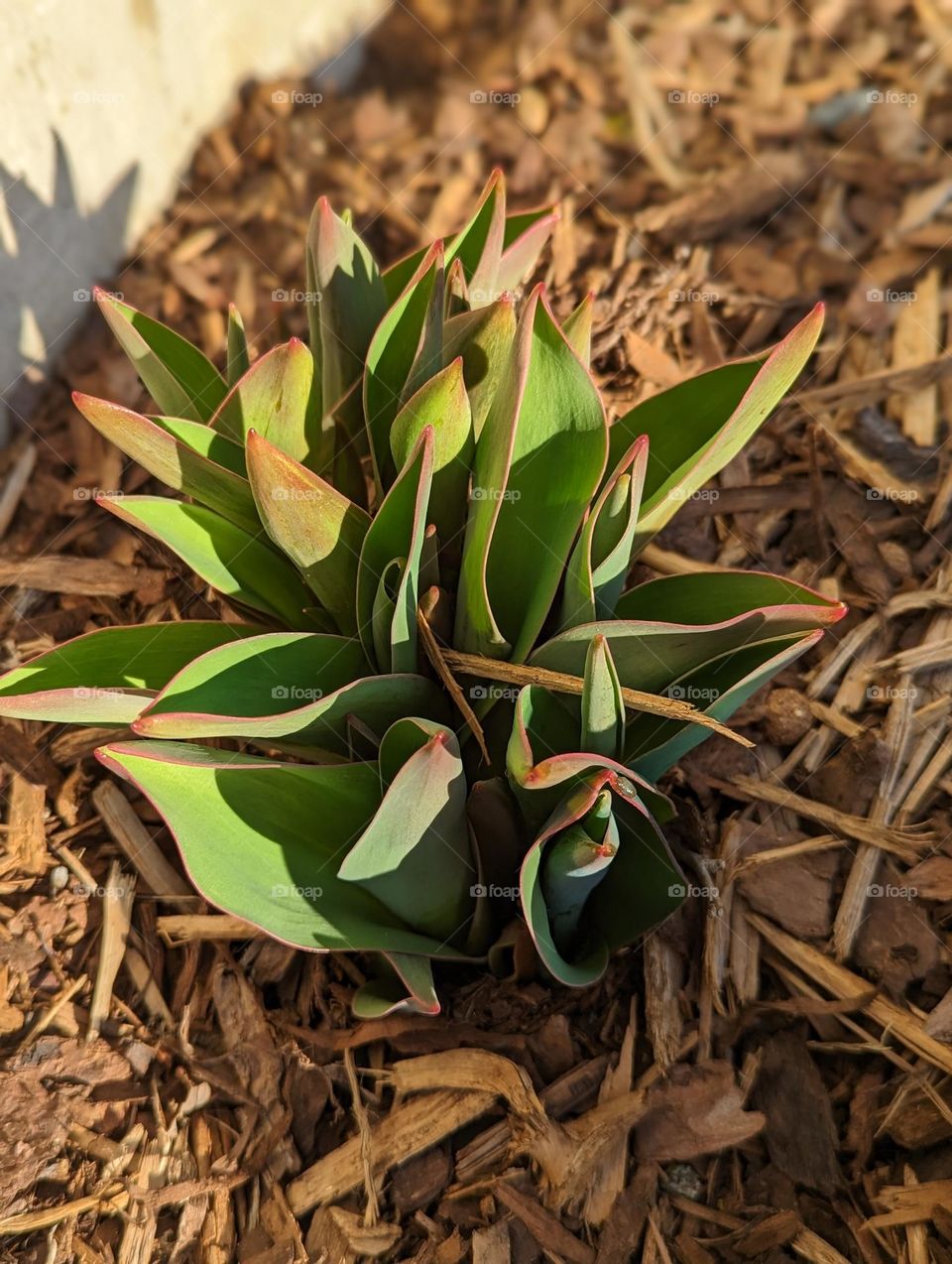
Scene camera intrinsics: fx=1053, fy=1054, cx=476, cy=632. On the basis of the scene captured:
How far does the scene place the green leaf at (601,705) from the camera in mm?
985

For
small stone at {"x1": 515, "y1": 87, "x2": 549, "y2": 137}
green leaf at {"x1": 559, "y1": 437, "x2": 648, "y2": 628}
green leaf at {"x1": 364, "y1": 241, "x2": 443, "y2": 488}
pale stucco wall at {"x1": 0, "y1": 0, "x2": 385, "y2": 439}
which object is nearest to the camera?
green leaf at {"x1": 559, "y1": 437, "x2": 648, "y2": 628}

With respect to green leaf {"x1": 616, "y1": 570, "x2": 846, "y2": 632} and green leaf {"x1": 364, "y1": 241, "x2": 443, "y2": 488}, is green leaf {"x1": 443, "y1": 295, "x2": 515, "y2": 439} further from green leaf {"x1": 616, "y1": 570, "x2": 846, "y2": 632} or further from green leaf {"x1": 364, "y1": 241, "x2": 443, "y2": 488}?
green leaf {"x1": 616, "y1": 570, "x2": 846, "y2": 632}

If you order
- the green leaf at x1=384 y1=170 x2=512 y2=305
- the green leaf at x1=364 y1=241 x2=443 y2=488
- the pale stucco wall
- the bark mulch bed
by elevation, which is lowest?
the bark mulch bed

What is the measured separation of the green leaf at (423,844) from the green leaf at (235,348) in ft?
1.97

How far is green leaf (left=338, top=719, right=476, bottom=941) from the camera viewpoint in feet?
3.26

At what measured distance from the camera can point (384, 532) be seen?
1151 millimetres

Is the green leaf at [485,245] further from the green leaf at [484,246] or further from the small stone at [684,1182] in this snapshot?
the small stone at [684,1182]

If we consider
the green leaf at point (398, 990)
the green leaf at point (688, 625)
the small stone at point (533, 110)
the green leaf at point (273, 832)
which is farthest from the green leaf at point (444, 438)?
the small stone at point (533, 110)

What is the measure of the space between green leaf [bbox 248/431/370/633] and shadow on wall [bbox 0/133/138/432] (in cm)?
104

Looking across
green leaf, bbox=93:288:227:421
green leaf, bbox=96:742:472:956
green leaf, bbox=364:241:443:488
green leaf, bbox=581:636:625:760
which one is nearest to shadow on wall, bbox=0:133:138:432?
green leaf, bbox=93:288:227:421

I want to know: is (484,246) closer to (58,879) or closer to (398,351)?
(398,351)

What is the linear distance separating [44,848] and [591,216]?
1.63 m

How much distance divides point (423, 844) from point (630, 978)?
450mm

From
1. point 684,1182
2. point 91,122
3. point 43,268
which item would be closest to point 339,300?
point 43,268
